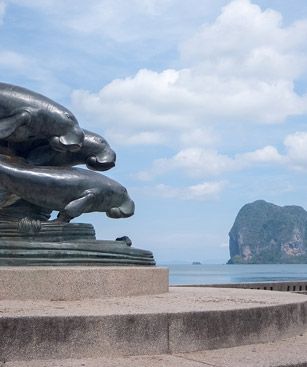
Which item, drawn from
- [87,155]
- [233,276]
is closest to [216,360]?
[87,155]

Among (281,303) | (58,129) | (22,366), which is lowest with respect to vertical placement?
(22,366)

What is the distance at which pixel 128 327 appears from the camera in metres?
6.19

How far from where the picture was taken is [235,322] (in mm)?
6719

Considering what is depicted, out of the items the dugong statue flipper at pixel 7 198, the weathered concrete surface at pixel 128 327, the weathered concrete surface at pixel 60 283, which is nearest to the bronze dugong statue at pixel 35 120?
the dugong statue flipper at pixel 7 198

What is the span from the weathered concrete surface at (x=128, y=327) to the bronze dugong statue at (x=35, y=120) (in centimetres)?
324

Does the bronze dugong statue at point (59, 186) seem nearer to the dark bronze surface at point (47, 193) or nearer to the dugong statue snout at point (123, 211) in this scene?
the dark bronze surface at point (47, 193)

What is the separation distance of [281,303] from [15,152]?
4969 mm

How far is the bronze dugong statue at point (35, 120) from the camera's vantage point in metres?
9.69

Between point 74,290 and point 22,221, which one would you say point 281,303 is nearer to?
point 74,290

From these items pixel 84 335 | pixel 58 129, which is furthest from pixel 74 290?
pixel 58 129

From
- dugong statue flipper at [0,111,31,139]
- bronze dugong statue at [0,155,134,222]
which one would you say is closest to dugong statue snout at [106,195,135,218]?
bronze dugong statue at [0,155,134,222]

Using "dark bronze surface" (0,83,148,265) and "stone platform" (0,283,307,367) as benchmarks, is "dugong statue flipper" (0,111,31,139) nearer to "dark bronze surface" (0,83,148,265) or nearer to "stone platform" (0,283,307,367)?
"dark bronze surface" (0,83,148,265)

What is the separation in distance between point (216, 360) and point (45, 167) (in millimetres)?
4815

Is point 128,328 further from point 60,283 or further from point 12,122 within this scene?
point 12,122
